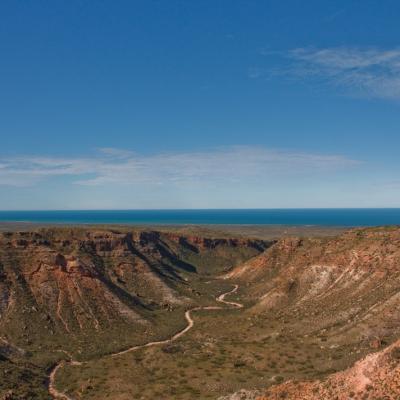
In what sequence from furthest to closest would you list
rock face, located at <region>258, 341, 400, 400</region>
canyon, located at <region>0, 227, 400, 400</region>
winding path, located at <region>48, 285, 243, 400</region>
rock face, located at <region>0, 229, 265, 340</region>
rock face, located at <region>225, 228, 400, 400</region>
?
1. rock face, located at <region>0, 229, 265, 340</region>
2. winding path, located at <region>48, 285, 243, 400</region>
3. canyon, located at <region>0, 227, 400, 400</region>
4. rock face, located at <region>225, 228, 400, 400</region>
5. rock face, located at <region>258, 341, 400, 400</region>

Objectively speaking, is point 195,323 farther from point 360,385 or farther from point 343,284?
point 360,385

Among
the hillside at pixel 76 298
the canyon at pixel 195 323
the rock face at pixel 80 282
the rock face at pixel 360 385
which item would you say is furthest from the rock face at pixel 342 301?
the rock face at pixel 80 282

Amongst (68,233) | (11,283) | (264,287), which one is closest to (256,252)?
(264,287)

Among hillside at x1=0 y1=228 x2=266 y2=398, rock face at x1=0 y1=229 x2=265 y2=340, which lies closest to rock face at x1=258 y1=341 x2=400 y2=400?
hillside at x1=0 y1=228 x2=266 y2=398

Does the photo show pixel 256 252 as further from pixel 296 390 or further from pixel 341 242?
pixel 296 390

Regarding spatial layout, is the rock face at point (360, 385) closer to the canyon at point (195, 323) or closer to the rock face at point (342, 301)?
the rock face at point (342, 301)

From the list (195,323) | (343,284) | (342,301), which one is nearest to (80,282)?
(195,323)

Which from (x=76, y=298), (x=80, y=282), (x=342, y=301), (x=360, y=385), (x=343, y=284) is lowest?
(x=76, y=298)

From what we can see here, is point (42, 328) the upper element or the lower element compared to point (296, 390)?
→ lower

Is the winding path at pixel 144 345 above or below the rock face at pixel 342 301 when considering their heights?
below

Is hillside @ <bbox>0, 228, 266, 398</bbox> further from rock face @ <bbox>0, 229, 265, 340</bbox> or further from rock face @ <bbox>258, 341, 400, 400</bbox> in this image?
rock face @ <bbox>258, 341, 400, 400</bbox>

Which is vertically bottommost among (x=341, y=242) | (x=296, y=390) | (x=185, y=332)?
(x=185, y=332)
